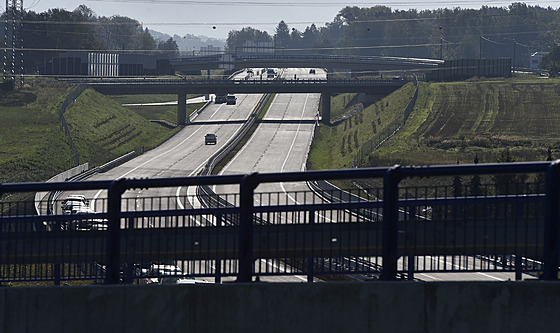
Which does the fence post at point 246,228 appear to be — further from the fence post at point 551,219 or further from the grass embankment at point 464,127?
the grass embankment at point 464,127

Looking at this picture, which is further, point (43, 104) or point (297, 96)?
point (297, 96)

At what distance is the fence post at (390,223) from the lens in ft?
30.7

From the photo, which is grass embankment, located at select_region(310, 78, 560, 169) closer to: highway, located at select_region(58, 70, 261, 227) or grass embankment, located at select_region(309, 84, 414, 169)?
grass embankment, located at select_region(309, 84, 414, 169)

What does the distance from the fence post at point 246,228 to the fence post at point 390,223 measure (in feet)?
4.75

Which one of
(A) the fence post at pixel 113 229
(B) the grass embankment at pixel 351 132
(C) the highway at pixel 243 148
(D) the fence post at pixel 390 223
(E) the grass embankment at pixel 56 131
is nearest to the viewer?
(D) the fence post at pixel 390 223

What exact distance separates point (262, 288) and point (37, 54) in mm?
169501

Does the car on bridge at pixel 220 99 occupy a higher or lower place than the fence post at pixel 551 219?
lower

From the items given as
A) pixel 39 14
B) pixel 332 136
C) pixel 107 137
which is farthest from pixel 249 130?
pixel 39 14

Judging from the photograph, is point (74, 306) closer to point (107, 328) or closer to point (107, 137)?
point (107, 328)

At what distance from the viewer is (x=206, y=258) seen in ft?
33.9

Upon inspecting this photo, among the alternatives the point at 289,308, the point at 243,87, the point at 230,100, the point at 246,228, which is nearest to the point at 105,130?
the point at 243,87

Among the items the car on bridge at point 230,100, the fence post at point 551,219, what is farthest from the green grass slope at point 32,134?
the fence post at point 551,219

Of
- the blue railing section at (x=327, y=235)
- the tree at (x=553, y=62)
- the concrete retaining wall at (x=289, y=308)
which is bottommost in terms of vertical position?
the concrete retaining wall at (x=289, y=308)

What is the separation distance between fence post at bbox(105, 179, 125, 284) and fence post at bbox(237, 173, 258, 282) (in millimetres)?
1430
